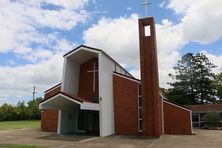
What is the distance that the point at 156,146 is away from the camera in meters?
15.3

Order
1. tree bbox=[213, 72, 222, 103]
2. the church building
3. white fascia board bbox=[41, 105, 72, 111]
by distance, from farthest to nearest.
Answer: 1. tree bbox=[213, 72, 222, 103]
2. the church building
3. white fascia board bbox=[41, 105, 72, 111]

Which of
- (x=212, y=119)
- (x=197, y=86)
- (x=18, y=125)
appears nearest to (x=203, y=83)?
(x=197, y=86)

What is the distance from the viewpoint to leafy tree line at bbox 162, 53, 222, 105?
181 feet

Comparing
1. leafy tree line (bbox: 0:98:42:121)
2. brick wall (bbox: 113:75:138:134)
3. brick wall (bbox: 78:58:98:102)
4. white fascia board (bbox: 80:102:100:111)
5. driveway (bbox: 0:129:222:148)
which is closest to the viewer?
driveway (bbox: 0:129:222:148)

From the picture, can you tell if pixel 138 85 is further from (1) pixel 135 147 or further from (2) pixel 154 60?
(1) pixel 135 147

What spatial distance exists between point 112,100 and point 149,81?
3.94 meters

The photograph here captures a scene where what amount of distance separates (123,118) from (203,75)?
128 feet

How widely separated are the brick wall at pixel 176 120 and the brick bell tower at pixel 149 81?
3342 millimetres

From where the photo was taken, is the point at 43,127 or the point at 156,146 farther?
the point at 43,127

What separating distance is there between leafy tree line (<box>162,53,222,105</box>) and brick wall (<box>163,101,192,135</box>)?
1181 inches

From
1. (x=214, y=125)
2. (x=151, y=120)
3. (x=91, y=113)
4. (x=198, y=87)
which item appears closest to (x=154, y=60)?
(x=151, y=120)

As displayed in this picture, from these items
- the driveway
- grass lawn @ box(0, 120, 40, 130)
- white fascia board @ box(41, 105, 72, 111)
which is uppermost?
white fascia board @ box(41, 105, 72, 111)

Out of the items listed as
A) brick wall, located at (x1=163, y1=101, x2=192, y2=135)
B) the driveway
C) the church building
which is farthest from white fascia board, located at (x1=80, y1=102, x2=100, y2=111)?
brick wall, located at (x1=163, y1=101, x2=192, y2=135)

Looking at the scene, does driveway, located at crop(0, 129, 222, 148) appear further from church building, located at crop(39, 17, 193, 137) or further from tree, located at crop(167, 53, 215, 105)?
tree, located at crop(167, 53, 215, 105)
